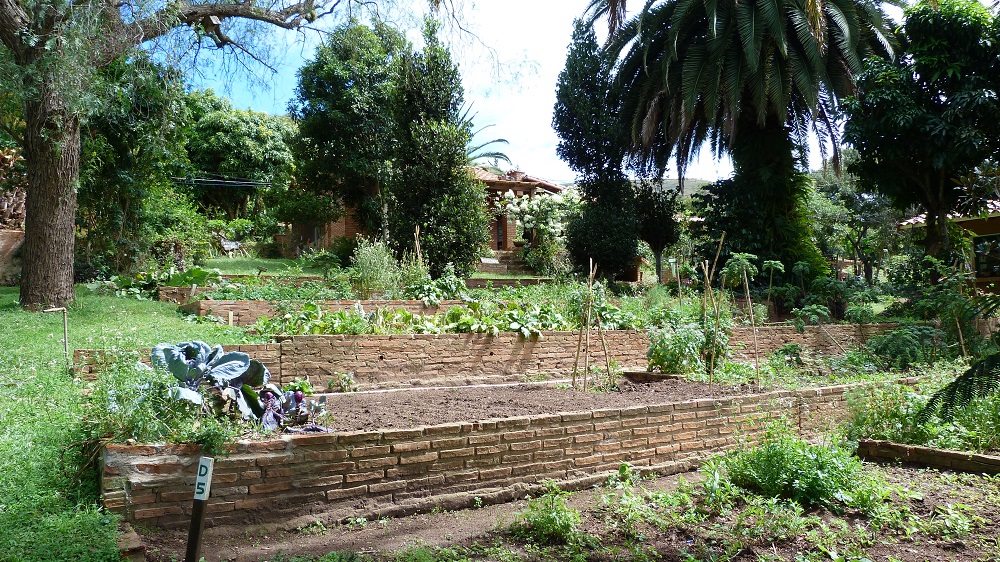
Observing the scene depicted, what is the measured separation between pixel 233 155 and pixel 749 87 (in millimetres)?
20128

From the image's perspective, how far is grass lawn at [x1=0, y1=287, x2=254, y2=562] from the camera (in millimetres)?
3320

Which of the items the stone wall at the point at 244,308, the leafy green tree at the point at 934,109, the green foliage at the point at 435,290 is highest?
the leafy green tree at the point at 934,109

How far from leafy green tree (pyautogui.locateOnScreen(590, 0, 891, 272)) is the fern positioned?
12.2 metres

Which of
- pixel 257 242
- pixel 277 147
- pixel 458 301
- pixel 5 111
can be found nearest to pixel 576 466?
pixel 458 301

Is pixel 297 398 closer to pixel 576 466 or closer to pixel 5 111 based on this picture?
pixel 576 466

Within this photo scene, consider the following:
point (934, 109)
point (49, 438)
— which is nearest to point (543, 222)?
point (934, 109)

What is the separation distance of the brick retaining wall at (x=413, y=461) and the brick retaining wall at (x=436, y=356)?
2129 millimetres

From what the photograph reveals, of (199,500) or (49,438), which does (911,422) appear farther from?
(49,438)

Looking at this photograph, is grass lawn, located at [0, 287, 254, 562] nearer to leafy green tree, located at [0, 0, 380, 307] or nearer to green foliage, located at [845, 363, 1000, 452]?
leafy green tree, located at [0, 0, 380, 307]

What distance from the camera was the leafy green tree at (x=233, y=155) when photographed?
89.2ft

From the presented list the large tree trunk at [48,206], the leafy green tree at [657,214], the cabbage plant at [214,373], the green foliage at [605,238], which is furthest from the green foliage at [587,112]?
the cabbage plant at [214,373]

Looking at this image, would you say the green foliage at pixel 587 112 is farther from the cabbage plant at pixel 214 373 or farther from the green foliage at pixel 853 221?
the cabbage plant at pixel 214 373

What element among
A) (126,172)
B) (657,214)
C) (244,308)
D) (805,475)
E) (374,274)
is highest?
(657,214)

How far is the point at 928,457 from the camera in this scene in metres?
5.64
